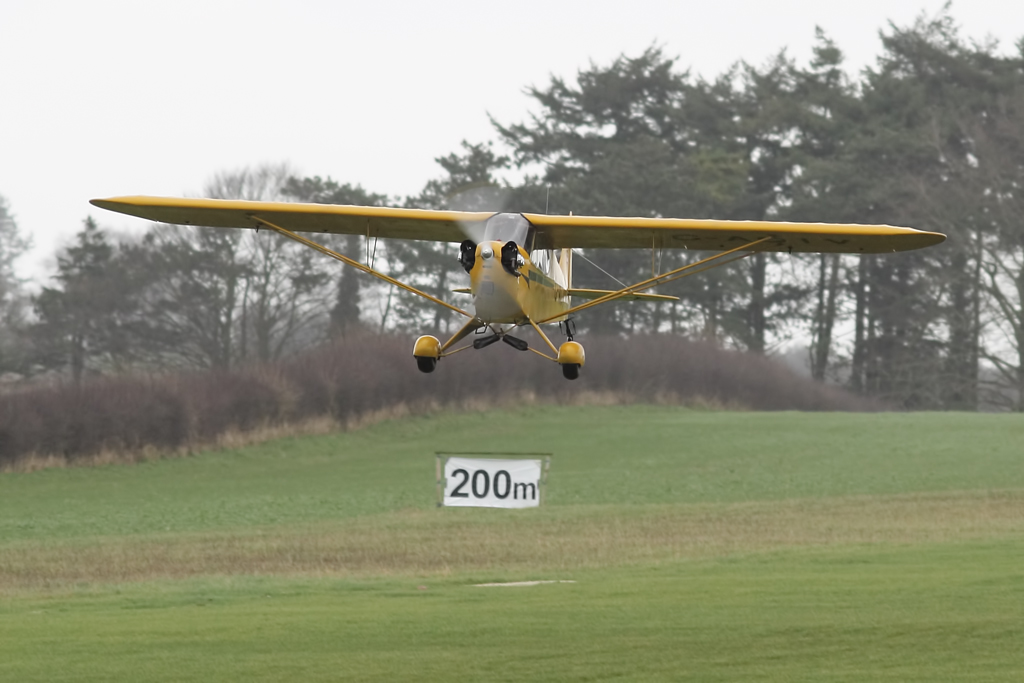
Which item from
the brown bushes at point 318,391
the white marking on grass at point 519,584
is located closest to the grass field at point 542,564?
the white marking on grass at point 519,584

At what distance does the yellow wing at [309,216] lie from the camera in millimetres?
14609

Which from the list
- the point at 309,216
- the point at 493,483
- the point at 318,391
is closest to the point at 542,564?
the point at 493,483

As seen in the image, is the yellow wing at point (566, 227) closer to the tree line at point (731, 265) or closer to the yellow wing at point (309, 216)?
the yellow wing at point (309, 216)

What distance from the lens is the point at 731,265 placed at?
67438 mm

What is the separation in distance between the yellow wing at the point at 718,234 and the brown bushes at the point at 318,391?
32.8 m

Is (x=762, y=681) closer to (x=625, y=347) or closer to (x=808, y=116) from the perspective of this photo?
(x=625, y=347)

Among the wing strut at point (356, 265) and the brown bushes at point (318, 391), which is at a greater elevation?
the wing strut at point (356, 265)

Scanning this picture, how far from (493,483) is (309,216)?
15.1 metres

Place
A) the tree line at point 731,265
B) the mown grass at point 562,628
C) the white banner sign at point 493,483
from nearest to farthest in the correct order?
the mown grass at point 562,628 < the white banner sign at point 493,483 < the tree line at point 731,265

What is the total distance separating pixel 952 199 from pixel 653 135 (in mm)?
18626

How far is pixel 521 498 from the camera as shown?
95.3 feet

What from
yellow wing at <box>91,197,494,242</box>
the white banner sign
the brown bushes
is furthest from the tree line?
yellow wing at <box>91,197,494,242</box>

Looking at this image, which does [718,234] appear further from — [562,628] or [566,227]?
[562,628]

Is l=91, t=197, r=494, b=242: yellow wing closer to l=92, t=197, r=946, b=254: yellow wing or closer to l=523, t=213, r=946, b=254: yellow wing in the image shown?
l=92, t=197, r=946, b=254: yellow wing
